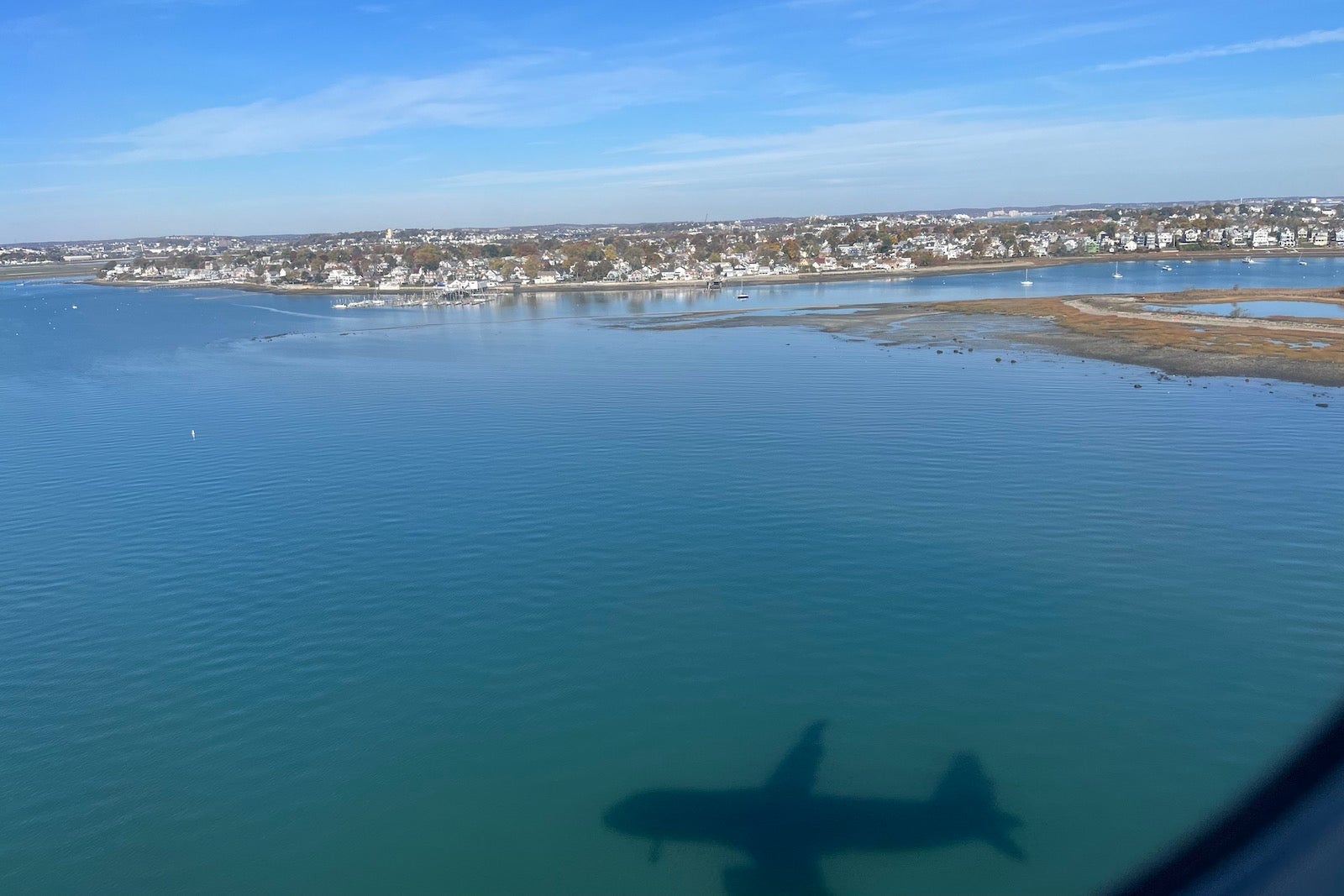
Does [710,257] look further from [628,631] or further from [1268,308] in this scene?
[628,631]

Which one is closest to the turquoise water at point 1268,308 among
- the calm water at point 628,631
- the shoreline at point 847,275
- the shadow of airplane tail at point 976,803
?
the calm water at point 628,631

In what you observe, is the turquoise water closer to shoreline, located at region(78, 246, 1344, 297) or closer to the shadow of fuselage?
shoreline, located at region(78, 246, 1344, 297)

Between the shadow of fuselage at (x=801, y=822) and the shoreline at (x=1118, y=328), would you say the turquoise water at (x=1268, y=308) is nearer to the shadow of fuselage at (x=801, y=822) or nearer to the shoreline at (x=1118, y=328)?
the shoreline at (x=1118, y=328)

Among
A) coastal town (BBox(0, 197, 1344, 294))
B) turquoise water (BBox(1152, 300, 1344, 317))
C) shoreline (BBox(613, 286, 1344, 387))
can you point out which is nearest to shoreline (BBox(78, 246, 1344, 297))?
coastal town (BBox(0, 197, 1344, 294))

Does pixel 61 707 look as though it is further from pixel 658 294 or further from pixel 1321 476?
pixel 658 294

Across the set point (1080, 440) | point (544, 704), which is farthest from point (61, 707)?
point (1080, 440)
